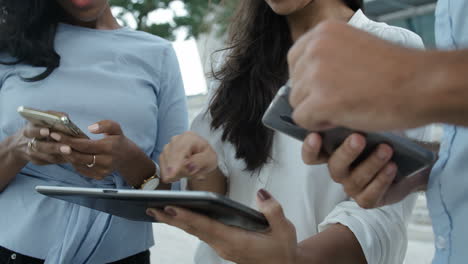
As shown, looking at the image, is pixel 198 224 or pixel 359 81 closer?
pixel 359 81

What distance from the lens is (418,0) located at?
10.4 m

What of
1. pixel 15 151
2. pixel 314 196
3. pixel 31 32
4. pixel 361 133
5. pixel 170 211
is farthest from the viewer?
pixel 31 32

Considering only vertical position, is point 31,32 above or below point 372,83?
below

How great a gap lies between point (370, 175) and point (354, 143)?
0.29 ft

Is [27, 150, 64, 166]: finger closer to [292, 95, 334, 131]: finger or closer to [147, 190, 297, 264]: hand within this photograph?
[147, 190, 297, 264]: hand

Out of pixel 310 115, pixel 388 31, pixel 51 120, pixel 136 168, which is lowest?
pixel 136 168

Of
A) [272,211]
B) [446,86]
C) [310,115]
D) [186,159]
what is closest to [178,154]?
[186,159]

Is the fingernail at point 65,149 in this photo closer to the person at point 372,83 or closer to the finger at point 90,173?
the finger at point 90,173

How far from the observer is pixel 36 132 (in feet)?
3.88

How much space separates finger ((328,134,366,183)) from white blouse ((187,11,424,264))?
296 millimetres

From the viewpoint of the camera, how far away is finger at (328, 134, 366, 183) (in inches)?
28.1

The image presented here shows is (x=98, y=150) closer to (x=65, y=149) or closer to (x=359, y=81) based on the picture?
(x=65, y=149)

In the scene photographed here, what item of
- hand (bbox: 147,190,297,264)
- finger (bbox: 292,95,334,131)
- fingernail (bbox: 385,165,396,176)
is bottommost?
hand (bbox: 147,190,297,264)

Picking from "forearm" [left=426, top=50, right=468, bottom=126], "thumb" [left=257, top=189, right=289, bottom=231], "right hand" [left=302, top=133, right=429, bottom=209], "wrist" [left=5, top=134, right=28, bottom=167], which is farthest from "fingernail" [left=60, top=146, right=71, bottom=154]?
"forearm" [left=426, top=50, right=468, bottom=126]
